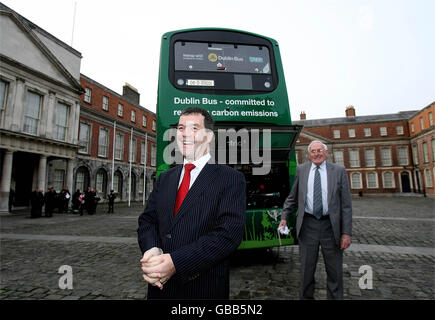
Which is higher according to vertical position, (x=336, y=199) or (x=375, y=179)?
(x=375, y=179)

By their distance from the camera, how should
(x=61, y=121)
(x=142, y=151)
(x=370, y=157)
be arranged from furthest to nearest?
(x=370, y=157)
(x=142, y=151)
(x=61, y=121)

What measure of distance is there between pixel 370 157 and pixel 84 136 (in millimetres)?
45320

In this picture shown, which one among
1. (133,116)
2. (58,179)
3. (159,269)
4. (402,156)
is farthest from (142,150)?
(402,156)

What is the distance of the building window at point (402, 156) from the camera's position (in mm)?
41250

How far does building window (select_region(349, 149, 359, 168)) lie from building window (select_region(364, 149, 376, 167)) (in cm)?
148

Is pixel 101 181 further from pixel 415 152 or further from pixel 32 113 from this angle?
pixel 415 152

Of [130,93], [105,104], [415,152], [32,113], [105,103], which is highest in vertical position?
[130,93]

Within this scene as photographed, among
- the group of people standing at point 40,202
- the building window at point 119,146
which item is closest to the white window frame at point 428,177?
the building window at point 119,146

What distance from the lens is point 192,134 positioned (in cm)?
152

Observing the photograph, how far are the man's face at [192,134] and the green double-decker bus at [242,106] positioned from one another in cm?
253

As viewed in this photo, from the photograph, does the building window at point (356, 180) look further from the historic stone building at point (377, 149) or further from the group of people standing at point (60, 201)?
the group of people standing at point (60, 201)
